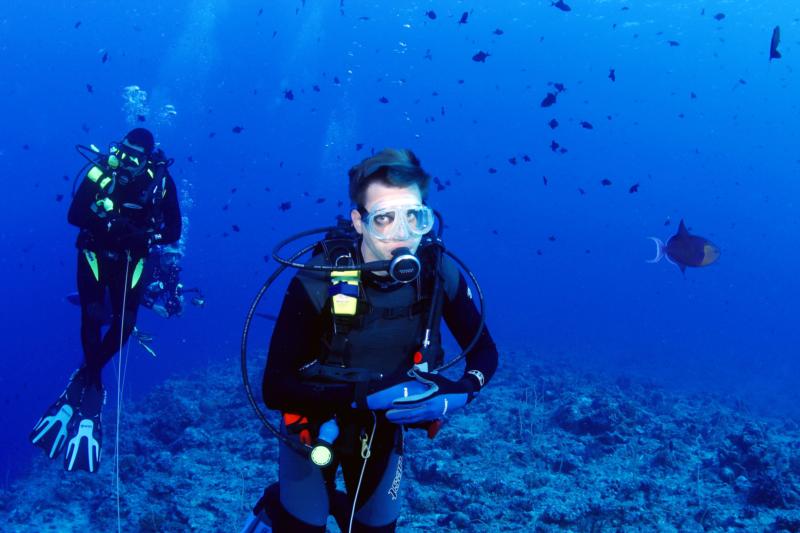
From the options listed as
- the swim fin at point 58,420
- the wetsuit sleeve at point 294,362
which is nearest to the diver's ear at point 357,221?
the wetsuit sleeve at point 294,362

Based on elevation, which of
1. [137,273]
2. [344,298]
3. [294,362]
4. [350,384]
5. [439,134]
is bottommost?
[350,384]

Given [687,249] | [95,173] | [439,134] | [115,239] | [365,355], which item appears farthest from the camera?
[439,134]

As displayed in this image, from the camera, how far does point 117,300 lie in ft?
23.0

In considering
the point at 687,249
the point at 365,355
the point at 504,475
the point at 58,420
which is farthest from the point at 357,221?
the point at 58,420

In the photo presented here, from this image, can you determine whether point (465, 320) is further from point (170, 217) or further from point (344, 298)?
point (170, 217)

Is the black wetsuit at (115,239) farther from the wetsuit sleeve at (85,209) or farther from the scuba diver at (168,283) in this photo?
the scuba diver at (168,283)

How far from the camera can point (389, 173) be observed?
2.77 meters

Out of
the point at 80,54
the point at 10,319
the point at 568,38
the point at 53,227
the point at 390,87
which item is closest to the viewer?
the point at 10,319

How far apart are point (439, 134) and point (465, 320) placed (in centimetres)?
16681

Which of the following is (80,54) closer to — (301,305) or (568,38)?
(568,38)

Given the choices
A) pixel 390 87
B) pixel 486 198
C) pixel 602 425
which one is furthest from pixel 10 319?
pixel 486 198

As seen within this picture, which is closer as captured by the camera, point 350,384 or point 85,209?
point 350,384

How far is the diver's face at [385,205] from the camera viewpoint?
2.71m

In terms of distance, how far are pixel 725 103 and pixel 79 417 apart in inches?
5351
